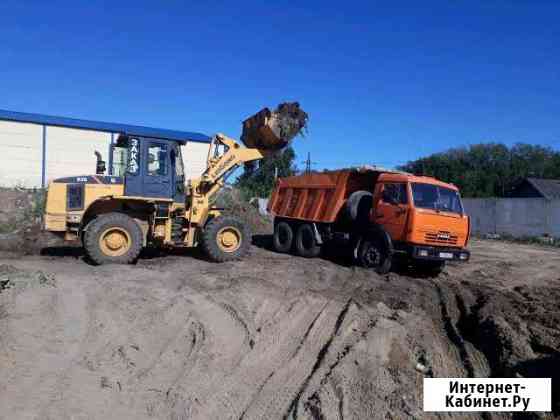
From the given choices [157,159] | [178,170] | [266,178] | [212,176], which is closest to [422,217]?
[212,176]

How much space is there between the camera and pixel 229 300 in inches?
319

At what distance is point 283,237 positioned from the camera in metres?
15.6

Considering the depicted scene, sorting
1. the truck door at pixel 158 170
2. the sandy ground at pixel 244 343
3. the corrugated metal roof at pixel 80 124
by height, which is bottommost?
the sandy ground at pixel 244 343

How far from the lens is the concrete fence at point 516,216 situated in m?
22.9

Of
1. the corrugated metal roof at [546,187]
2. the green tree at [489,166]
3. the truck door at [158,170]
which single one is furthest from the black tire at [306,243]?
the green tree at [489,166]

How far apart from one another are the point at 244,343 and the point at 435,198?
22.1 feet

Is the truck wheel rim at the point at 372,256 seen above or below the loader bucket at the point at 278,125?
below

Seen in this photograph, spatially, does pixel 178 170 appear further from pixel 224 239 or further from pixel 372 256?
pixel 372 256

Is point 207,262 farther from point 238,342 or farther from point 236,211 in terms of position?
point 236,211

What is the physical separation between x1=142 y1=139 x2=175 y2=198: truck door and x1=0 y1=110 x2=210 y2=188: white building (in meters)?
10.3

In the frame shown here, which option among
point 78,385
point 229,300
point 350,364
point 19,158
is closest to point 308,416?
point 350,364

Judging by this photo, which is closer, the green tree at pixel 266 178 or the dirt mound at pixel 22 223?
the dirt mound at pixel 22 223

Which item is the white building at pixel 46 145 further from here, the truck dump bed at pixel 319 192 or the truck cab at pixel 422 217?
the truck cab at pixel 422 217

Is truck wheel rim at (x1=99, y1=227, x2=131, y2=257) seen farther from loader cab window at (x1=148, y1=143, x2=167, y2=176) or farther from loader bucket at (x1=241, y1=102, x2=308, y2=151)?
loader bucket at (x1=241, y1=102, x2=308, y2=151)
